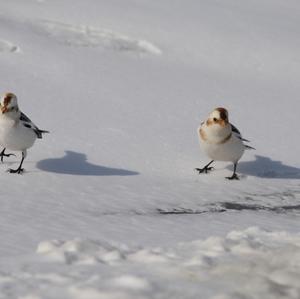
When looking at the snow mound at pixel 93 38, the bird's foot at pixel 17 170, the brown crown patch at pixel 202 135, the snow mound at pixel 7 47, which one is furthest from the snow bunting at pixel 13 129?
the snow mound at pixel 93 38

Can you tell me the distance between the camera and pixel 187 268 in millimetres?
5012

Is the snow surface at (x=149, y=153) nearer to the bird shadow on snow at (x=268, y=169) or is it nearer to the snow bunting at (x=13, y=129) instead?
the bird shadow on snow at (x=268, y=169)

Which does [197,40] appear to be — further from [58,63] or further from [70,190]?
[70,190]

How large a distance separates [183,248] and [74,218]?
1.85m

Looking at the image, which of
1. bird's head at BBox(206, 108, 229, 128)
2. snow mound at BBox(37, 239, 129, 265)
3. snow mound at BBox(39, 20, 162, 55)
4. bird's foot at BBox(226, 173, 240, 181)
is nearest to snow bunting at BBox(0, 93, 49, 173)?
bird's head at BBox(206, 108, 229, 128)

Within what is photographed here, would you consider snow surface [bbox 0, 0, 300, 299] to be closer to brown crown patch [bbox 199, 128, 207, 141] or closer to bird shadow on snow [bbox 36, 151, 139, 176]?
bird shadow on snow [bbox 36, 151, 139, 176]

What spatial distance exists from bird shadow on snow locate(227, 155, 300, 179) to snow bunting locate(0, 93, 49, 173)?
266 cm

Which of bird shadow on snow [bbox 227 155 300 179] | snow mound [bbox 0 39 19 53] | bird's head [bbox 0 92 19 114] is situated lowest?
bird shadow on snow [bbox 227 155 300 179]

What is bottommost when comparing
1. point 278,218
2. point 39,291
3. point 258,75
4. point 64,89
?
point 39,291

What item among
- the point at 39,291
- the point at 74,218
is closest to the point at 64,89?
the point at 74,218

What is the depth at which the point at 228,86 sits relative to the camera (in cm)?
1341

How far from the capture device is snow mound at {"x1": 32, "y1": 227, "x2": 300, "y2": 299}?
4559 mm

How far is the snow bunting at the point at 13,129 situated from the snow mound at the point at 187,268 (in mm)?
3661

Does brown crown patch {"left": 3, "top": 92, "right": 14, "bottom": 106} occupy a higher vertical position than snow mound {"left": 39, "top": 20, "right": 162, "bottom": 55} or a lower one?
lower
